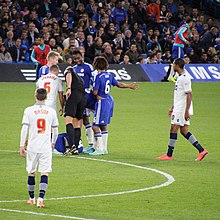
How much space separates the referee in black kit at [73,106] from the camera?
56.4 feet

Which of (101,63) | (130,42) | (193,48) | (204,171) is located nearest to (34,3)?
(130,42)

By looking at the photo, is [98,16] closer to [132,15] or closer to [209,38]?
[132,15]

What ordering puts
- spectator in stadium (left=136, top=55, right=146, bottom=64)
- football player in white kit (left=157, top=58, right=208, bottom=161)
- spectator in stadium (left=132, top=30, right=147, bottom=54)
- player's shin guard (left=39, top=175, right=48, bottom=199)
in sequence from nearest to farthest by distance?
1. player's shin guard (left=39, top=175, right=48, bottom=199)
2. football player in white kit (left=157, top=58, right=208, bottom=161)
3. spectator in stadium (left=136, top=55, right=146, bottom=64)
4. spectator in stadium (left=132, top=30, right=147, bottom=54)

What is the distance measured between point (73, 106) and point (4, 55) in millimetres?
15672

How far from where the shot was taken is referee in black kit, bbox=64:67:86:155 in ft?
56.4

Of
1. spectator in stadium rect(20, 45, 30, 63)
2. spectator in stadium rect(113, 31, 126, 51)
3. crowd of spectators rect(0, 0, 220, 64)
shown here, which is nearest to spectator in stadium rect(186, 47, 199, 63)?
crowd of spectators rect(0, 0, 220, 64)

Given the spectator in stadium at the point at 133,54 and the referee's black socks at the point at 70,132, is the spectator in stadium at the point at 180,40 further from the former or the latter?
the referee's black socks at the point at 70,132

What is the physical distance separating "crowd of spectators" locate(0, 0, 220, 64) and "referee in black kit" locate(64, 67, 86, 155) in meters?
13.3

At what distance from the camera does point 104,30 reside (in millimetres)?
36125

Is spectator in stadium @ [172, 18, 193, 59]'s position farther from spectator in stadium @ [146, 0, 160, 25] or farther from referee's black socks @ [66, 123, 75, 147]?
referee's black socks @ [66, 123, 75, 147]

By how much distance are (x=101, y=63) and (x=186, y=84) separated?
1.95m

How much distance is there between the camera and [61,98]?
676 inches

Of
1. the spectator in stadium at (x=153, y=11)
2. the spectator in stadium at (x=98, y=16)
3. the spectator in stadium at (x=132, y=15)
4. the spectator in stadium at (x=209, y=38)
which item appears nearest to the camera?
the spectator in stadium at (x=98, y=16)

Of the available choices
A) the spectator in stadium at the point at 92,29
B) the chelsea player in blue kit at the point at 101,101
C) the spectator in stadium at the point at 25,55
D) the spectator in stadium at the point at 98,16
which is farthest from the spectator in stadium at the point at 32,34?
the chelsea player in blue kit at the point at 101,101
